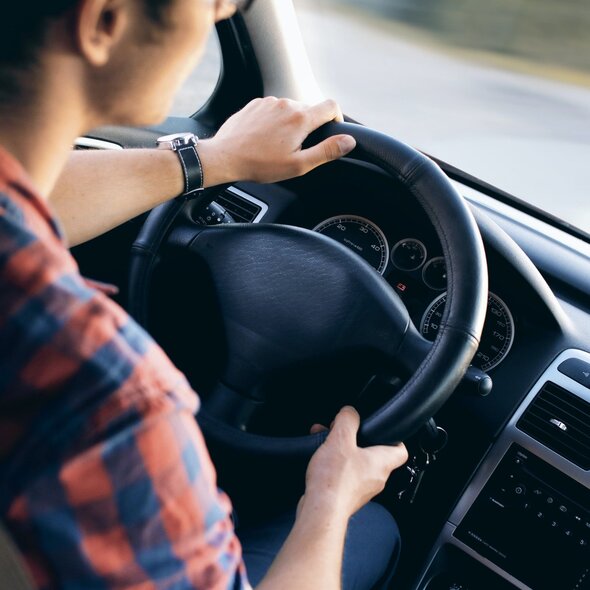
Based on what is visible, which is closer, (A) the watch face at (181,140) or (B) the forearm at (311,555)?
(B) the forearm at (311,555)

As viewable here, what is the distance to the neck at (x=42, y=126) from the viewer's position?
0.69 meters

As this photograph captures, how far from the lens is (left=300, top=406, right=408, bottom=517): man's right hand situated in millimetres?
990

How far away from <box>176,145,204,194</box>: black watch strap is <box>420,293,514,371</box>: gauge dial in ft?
1.69

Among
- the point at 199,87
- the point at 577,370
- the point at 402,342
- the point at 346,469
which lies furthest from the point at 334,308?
the point at 199,87

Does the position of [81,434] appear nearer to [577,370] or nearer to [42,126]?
[42,126]

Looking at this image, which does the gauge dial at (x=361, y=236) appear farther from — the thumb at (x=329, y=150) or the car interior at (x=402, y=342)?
the thumb at (x=329, y=150)

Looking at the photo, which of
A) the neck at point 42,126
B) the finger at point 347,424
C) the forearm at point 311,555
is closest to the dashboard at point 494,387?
the finger at point 347,424

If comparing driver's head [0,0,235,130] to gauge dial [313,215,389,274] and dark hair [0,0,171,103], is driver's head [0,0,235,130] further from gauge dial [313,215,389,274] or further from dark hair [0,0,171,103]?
gauge dial [313,215,389,274]

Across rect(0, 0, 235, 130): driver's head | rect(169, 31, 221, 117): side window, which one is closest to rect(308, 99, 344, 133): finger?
rect(0, 0, 235, 130): driver's head

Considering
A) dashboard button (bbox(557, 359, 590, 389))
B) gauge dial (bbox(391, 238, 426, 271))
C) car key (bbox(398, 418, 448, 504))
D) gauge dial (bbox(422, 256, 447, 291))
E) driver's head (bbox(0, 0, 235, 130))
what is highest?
driver's head (bbox(0, 0, 235, 130))

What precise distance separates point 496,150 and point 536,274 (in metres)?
1.06

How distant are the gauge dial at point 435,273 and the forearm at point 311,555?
621 millimetres

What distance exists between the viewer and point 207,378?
1.31 meters

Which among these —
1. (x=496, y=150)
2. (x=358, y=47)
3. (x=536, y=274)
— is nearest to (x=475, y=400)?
(x=536, y=274)
